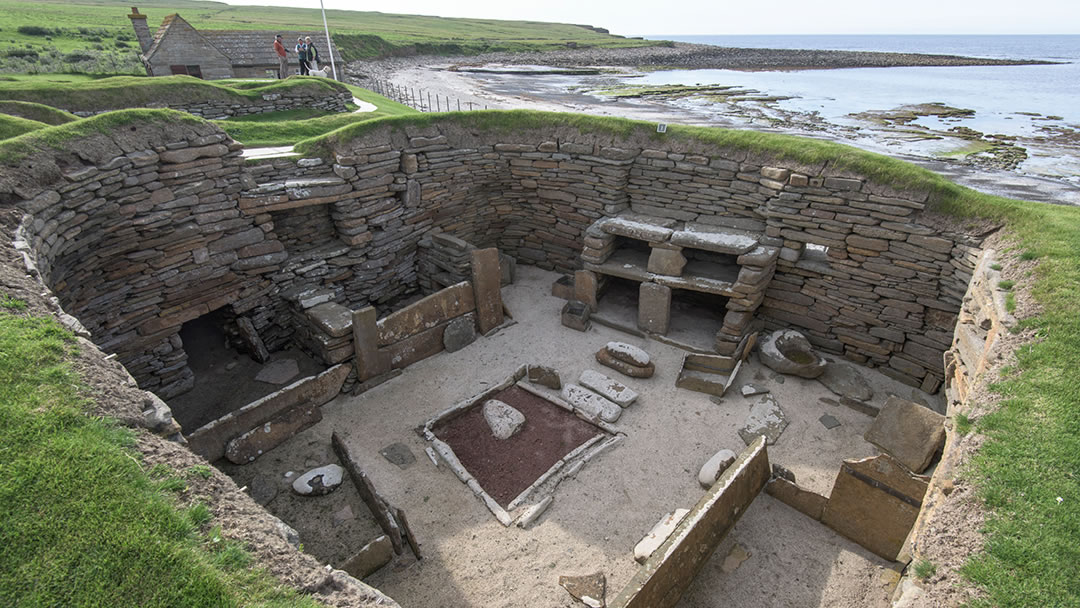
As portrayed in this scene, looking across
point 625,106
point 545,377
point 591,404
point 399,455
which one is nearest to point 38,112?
point 399,455

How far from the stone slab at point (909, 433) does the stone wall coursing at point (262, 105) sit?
51.5 ft

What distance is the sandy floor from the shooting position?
585 centimetres

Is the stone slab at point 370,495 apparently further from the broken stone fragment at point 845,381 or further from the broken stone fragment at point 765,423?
the broken stone fragment at point 845,381

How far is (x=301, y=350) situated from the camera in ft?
34.1

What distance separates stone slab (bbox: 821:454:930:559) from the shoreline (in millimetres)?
15988

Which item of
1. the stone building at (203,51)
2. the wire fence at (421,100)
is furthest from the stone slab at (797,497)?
the wire fence at (421,100)

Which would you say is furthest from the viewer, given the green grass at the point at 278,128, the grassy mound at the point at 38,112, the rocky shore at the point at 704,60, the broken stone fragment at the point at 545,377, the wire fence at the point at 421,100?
→ the rocky shore at the point at 704,60

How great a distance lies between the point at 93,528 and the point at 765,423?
7870 millimetres

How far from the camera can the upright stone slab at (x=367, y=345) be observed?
8680 mm

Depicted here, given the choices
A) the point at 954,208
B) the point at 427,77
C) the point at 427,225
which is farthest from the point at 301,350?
the point at 427,77

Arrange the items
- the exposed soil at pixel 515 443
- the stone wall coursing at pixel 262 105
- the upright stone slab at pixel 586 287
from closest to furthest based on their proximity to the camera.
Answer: the exposed soil at pixel 515 443
the upright stone slab at pixel 586 287
the stone wall coursing at pixel 262 105

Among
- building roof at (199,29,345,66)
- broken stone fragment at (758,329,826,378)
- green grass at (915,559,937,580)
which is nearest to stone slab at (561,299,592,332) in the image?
broken stone fragment at (758,329,826,378)

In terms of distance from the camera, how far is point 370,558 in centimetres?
583

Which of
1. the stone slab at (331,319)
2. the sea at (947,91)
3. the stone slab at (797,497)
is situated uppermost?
the sea at (947,91)
